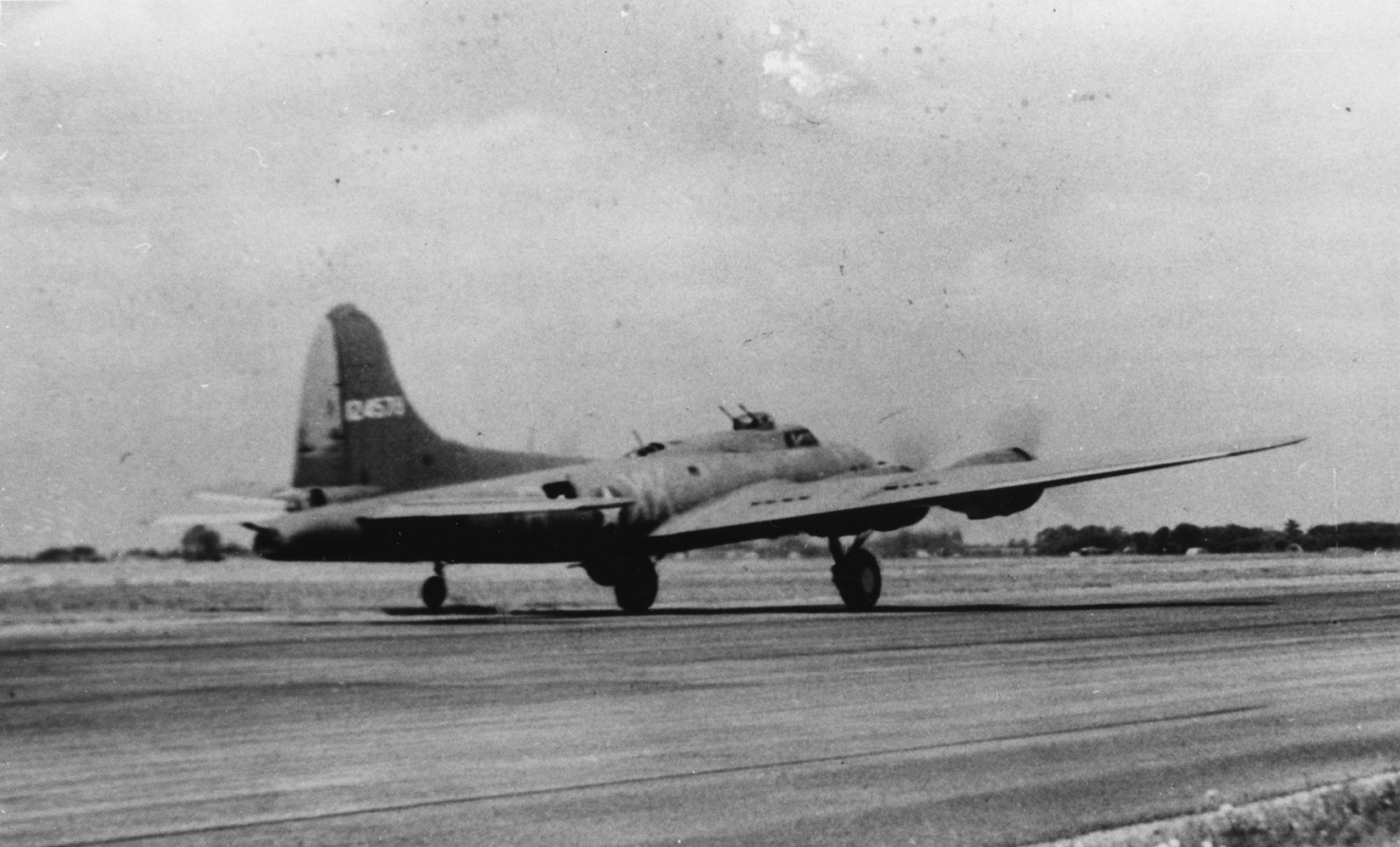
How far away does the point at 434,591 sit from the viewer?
1559 inches

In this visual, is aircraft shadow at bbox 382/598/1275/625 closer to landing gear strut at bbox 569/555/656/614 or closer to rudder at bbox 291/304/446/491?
landing gear strut at bbox 569/555/656/614

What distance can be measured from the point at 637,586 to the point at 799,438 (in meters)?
6.79

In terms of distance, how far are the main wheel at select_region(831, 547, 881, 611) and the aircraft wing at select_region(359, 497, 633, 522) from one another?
628cm

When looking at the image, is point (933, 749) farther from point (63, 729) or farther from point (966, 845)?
point (63, 729)

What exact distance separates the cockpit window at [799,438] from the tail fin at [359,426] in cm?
923

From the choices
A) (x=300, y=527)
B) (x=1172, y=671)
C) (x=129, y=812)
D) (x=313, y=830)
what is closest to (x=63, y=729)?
(x=129, y=812)

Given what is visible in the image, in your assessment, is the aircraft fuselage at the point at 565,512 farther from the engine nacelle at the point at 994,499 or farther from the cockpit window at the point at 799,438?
the engine nacelle at the point at 994,499

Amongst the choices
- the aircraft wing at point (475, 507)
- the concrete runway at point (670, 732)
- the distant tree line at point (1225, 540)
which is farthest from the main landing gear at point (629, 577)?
the distant tree line at point (1225, 540)

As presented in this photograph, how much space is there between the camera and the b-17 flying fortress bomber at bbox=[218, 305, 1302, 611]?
34500 millimetres

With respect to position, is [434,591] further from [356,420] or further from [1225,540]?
[1225,540]

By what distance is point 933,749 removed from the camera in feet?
47.3

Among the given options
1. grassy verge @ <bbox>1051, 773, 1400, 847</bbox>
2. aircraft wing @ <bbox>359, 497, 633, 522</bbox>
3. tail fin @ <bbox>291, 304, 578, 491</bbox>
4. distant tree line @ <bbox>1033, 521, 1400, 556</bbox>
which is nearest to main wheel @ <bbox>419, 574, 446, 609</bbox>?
tail fin @ <bbox>291, 304, 578, 491</bbox>

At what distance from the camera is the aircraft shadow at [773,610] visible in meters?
36.5

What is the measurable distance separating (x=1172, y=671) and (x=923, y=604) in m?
20.3
